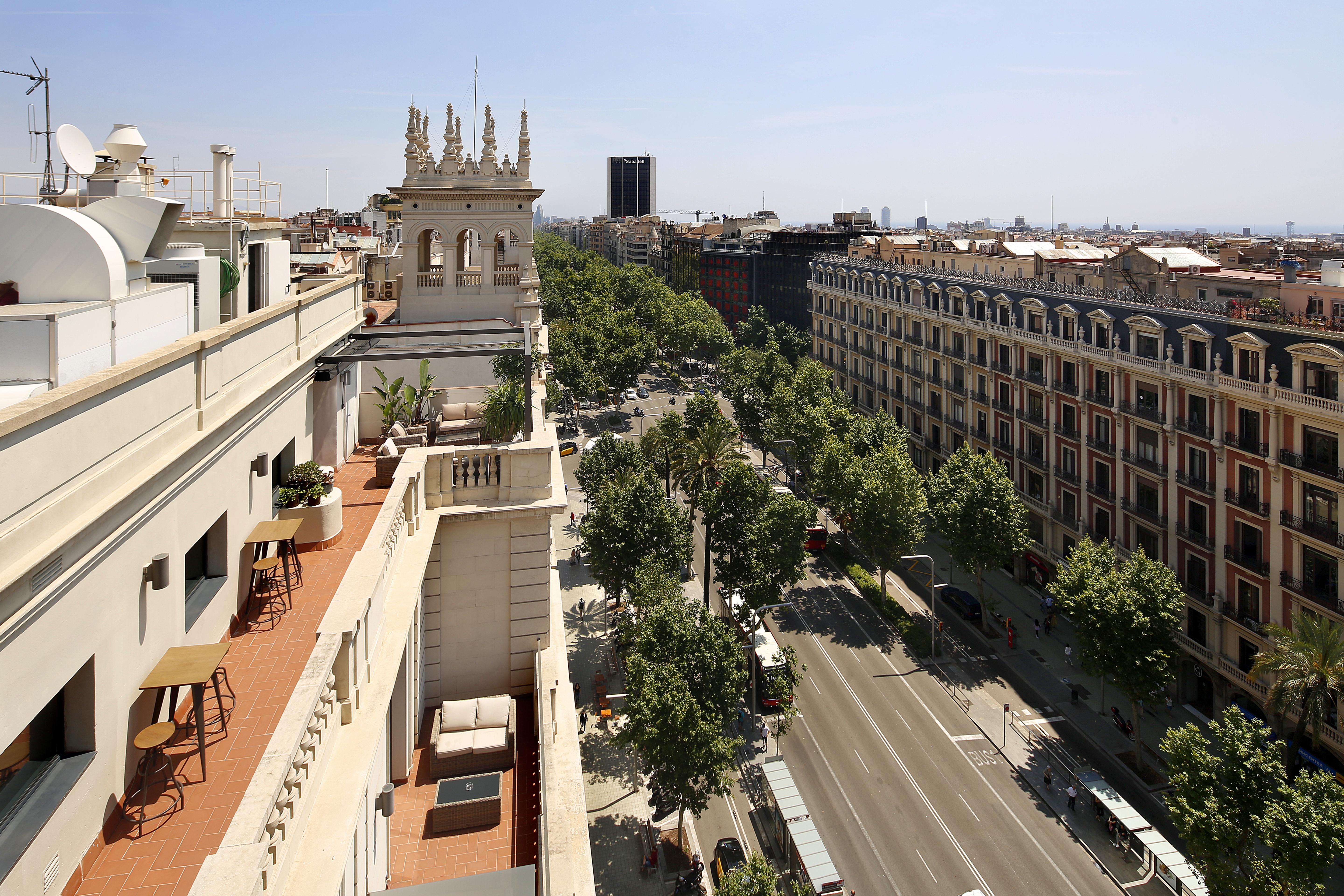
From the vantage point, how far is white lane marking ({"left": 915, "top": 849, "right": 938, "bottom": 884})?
94.9 ft

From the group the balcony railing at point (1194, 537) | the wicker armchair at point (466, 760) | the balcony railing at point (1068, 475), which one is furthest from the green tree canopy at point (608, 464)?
the wicker armchair at point (466, 760)

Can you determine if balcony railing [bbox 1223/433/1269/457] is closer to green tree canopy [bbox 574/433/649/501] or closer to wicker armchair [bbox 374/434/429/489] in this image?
green tree canopy [bbox 574/433/649/501]

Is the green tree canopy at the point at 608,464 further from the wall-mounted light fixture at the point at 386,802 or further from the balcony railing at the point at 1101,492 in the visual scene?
the wall-mounted light fixture at the point at 386,802

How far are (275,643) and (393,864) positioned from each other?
3844 millimetres

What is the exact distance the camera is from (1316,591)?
3234 cm

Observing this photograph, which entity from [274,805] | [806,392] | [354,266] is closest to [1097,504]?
[806,392]

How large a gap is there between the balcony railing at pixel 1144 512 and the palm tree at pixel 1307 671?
9.40m

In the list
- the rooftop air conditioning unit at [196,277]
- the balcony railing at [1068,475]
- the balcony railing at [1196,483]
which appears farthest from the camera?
the balcony railing at [1068,475]

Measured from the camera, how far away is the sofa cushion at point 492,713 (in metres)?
14.2

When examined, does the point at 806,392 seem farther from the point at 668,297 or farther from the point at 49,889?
the point at 49,889

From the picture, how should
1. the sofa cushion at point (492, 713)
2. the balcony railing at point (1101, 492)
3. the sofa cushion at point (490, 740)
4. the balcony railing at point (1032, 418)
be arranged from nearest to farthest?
the sofa cushion at point (490, 740), the sofa cushion at point (492, 713), the balcony railing at point (1101, 492), the balcony railing at point (1032, 418)

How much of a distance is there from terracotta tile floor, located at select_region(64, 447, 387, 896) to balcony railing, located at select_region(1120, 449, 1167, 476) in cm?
4093

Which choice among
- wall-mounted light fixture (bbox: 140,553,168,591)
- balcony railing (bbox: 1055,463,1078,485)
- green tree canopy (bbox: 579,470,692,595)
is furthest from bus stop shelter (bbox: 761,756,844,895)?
balcony railing (bbox: 1055,463,1078,485)

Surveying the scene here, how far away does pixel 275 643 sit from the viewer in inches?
422
